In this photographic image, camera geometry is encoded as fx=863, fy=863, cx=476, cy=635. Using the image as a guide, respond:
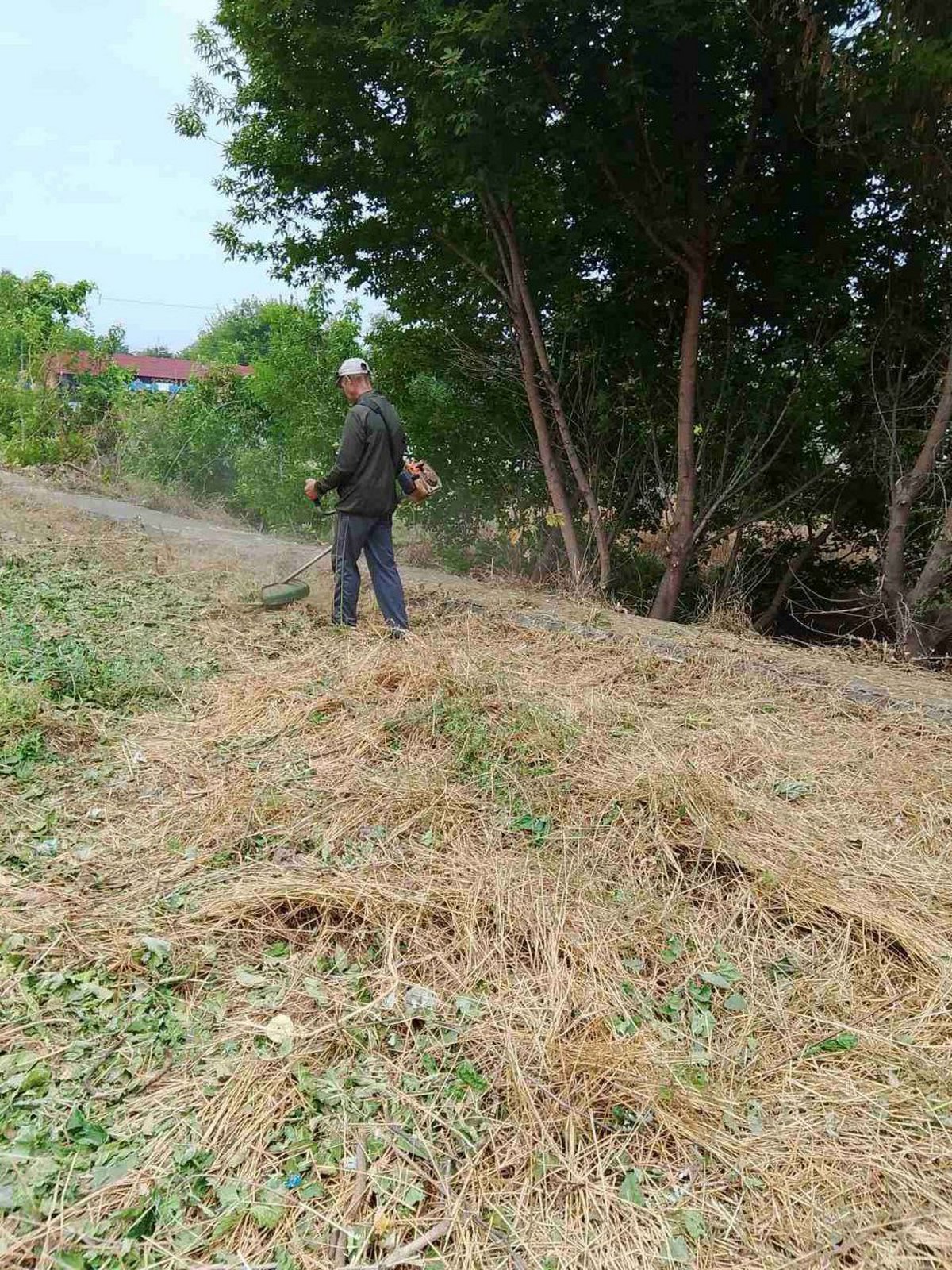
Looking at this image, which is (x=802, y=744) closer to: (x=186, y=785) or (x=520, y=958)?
(x=520, y=958)

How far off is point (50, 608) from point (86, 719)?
1718mm

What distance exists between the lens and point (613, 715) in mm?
4023

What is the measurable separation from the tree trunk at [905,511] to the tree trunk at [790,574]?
4.11ft

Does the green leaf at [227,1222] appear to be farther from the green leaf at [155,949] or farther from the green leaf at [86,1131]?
the green leaf at [155,949]

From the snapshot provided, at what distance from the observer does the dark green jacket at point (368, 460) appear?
535 centimetres

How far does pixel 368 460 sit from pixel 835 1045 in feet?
13.6

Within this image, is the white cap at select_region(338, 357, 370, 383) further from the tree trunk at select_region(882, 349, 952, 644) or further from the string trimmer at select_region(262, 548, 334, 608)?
the tree trunk at select_region(882, 349, 952, 644)

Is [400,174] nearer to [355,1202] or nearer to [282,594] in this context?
[282,594]

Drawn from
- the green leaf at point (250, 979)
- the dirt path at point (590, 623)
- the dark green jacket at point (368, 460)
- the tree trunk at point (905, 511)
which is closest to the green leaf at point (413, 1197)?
the green leaf at point (250, 979)

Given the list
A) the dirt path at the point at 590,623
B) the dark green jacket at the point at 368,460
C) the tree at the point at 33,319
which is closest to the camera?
the dirt path at the point at 590,623

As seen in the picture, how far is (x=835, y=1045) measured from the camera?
2.22m

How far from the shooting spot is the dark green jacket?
535cm

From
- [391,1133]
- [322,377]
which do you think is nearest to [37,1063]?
[391,1133]

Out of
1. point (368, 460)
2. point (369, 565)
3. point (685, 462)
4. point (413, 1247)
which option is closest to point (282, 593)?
point (369, 565)
